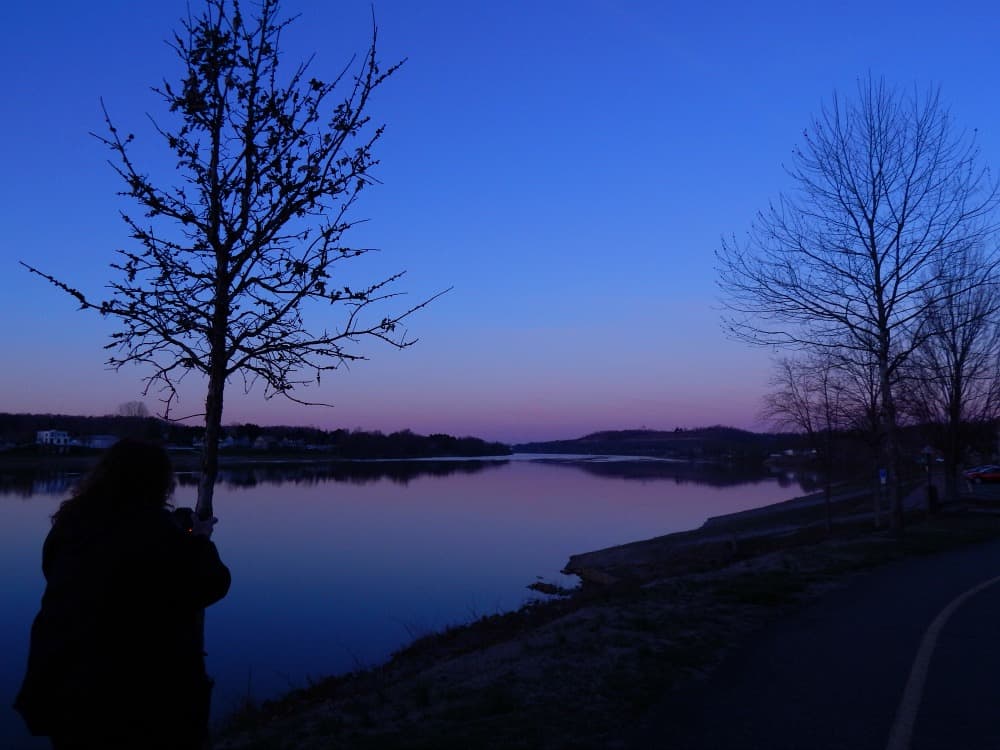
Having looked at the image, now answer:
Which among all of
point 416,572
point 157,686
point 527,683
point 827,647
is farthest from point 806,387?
point 157,686

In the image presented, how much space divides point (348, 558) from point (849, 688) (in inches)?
874

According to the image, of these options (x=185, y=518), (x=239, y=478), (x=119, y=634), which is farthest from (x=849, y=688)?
(x=239, y=478)

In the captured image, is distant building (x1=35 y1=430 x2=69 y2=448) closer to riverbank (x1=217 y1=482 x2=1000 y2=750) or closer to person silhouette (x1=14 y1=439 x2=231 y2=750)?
riverbank (x1=217 y1=482 x2=1000 y2=750)

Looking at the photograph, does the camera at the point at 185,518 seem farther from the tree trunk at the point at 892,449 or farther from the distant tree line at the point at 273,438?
the tree trunk at the point at 892,449

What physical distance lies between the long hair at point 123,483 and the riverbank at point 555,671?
298 cm

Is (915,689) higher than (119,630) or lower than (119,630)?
lower

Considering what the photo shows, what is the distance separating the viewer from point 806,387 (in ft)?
94.4

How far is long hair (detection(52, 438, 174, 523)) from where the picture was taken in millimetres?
3453

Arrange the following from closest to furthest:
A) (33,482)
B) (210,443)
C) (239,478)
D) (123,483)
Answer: (123,483), (210,443), (33,482), (239,478)

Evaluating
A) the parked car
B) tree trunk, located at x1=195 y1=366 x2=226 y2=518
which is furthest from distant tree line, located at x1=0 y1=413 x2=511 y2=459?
the parked car

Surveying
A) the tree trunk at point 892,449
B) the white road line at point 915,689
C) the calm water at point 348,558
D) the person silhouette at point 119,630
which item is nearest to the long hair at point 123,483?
the person silhouette at point 119,630

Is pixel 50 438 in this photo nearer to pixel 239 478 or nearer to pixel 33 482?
pixel 33 482

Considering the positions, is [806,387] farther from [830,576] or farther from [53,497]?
[53,497]

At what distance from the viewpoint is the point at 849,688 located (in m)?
6.79
